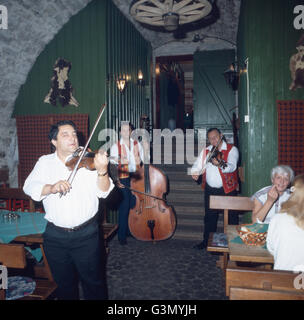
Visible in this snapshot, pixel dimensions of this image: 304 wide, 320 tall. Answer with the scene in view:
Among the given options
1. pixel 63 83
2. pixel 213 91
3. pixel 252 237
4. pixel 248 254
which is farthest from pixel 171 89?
pixel 248 254

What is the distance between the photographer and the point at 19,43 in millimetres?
5258

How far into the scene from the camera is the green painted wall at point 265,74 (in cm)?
430

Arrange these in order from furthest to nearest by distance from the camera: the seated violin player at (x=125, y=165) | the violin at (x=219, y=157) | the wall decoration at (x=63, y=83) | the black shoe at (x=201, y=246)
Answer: the wall decoration at (x=63, y=83) → the seated violin player at (x=125, y=165) → the black shoe at (x=201, y=246) → the violin at (x=219, y=157)

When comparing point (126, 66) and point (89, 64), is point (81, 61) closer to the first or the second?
point (89, 64)

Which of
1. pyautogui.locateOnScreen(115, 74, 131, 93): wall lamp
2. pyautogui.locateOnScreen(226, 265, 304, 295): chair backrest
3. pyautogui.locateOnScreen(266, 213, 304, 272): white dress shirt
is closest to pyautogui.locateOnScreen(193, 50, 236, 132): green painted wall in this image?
pyautogui.locateOnScreen(115, 74, 131, 93): wall lamp

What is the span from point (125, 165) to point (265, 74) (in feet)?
9.21

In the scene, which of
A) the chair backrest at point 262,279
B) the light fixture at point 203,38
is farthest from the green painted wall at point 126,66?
the chair backrest at point 262,279

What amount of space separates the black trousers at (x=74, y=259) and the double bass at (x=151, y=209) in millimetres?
1993

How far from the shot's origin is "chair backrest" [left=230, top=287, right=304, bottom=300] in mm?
1480

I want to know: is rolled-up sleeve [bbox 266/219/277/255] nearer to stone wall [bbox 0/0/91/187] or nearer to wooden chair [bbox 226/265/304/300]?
wooden chair [bbox 226/265/304/300]

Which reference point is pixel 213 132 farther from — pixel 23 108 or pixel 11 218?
pixel 23 108

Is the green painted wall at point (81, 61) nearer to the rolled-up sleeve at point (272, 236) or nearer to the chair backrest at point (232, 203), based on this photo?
the chair backrest at point (232, 203)
